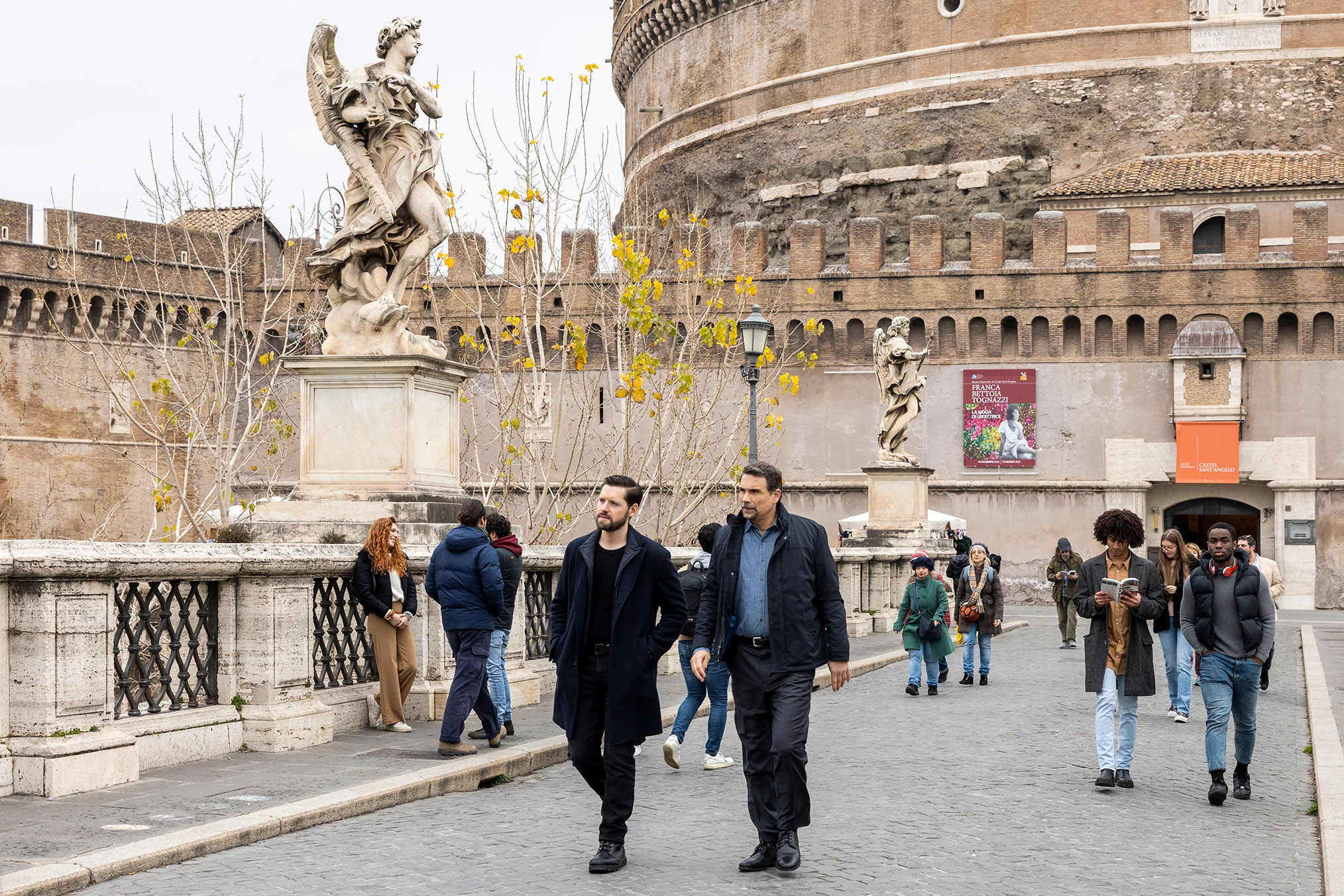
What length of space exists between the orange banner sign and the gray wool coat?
1113 inches

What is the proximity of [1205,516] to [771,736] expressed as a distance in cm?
3206

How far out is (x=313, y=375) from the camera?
9.13 meters

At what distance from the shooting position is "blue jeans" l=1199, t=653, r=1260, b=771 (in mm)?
7609

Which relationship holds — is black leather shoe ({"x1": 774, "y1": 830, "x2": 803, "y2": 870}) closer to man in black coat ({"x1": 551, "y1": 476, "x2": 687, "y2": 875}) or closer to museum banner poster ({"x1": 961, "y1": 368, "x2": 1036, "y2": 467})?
man in black coat ({"x1": 551, "y1": 476, "x2": 687, "y2": 875})

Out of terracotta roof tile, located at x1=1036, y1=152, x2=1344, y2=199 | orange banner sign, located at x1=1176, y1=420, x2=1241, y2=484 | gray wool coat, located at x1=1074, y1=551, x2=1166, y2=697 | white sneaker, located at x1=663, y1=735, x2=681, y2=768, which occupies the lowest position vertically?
white sneaker, located at x1=663, y1=735, x2=681, y2=768

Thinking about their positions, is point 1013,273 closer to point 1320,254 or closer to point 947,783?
point 1320,254

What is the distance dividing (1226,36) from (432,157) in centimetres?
3539

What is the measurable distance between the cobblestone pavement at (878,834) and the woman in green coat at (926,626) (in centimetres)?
263

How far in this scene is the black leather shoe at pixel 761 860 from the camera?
568 cm

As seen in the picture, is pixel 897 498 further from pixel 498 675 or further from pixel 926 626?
pixel 498 675

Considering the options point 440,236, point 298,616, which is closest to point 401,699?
point 298,616

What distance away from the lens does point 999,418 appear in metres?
36.0

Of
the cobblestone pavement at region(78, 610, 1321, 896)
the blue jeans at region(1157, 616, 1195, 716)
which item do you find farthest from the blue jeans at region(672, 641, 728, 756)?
the blue jeans at region(1157, 616, 1195, 716)

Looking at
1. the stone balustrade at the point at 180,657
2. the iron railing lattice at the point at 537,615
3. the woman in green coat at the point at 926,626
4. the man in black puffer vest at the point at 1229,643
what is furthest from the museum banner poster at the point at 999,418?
the man in black puffer vest at the point at 1229,643
